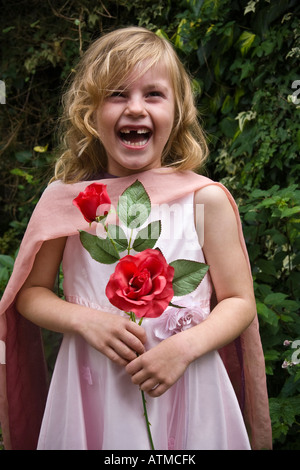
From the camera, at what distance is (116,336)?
102 centimetres

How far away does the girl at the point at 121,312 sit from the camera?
110cm

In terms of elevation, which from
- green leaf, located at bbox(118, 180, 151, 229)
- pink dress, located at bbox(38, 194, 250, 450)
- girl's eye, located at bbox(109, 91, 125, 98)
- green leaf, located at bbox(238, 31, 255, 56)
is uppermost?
girl's eye, located at bbox(109, 91, 125, 98)

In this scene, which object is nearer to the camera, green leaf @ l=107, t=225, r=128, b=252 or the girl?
green leaf @ l=107, t=225, r=128, b=252

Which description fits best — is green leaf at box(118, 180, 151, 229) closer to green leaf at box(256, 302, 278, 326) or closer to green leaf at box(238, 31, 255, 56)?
green leaf at box(256, 302, 278, 326)

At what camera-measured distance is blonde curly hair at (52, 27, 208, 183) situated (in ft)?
3.87

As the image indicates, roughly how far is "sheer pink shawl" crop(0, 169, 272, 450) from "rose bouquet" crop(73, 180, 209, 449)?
0.25 meters

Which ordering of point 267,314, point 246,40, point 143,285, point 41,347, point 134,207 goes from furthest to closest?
point 246,40 < point 267,314 < point 41,347 < point 134,207 < point 143,285

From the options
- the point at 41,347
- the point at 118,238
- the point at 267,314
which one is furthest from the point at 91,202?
the point at 267,314

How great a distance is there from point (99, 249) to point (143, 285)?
12 cm

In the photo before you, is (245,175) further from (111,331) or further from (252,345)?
(111,331)

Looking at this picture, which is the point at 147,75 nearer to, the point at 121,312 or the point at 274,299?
the point at 121,312

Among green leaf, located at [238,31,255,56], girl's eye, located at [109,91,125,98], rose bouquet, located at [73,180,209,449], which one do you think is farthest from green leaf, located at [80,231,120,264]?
green leaf, located at [238,31,255,56]

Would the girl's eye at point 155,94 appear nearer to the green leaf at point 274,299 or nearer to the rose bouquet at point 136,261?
the rose bouquet at point 136,261

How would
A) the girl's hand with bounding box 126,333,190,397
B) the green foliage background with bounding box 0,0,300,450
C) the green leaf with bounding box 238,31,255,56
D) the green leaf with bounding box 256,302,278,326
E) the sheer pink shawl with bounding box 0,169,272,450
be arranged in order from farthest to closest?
the green leaf with bounding box 238,31,255,56, the green foliage background with bounding box 0,0,300,450, the green leaf with bounding box 256,302,278,326, the sheer pink shawl with bounding box 0,169,272,450, the girl's hand with bounding box 126,333,190,397
